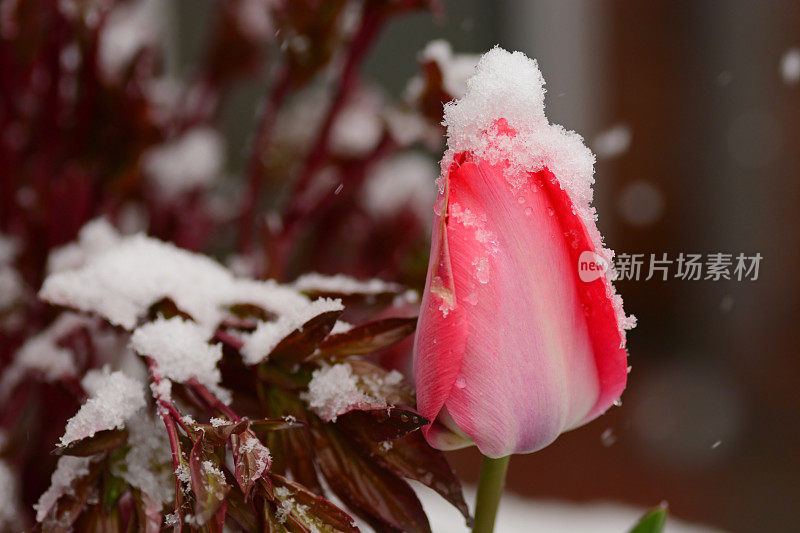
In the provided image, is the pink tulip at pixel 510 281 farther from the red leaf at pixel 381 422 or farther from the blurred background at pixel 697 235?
the blurred background at pixel 697 235

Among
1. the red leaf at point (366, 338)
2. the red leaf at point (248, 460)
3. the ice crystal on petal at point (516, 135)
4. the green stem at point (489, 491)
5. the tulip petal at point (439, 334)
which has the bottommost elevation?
the red leaf at point (248, 460)

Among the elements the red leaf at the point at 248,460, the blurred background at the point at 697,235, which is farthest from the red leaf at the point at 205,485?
the blurred background at the point at 697,235

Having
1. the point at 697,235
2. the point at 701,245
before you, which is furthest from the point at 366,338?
the point at 697,235

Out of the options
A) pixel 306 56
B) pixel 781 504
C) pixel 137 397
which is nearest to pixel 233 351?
pixel 137 397

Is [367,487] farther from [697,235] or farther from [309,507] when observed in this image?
[697,235]

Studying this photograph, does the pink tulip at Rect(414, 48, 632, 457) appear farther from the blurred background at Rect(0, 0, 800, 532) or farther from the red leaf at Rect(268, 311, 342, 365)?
the blurred background at Rect(0, 0, 800, 532)

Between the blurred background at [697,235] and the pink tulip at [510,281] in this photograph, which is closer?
the pink tulip at [510,281]

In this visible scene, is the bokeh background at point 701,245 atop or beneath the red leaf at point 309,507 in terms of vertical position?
atop
